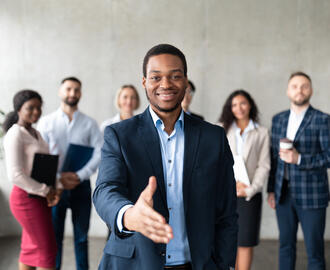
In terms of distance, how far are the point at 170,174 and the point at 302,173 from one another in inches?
73.5

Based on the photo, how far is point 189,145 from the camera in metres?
1.27

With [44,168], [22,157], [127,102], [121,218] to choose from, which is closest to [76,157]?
[44,168]

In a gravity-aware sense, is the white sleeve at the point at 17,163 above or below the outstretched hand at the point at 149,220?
below

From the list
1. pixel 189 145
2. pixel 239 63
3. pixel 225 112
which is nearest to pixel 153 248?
pixel 189 145

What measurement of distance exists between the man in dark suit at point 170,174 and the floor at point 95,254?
2.41 metres

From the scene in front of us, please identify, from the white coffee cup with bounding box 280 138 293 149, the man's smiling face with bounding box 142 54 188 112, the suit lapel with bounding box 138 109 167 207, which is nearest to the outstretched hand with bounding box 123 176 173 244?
the suit lapel with bounding box 138 109 167 207

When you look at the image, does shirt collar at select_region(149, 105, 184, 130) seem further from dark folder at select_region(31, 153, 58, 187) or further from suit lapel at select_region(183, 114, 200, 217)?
dark folder at select_region(31, 153, 58, 187)

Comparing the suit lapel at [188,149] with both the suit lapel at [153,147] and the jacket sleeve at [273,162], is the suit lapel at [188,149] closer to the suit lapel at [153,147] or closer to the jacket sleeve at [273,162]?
the suit lapel at [153,147]

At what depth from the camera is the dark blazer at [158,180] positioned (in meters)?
1.20

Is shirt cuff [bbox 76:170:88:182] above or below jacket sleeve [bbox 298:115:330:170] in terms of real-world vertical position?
below

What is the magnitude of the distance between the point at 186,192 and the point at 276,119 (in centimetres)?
194

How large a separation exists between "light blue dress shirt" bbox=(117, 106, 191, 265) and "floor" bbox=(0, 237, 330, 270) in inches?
95.7

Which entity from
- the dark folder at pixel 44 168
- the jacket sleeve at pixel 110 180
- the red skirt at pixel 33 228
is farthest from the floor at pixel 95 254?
the jacket sleeve at pixel 110 180

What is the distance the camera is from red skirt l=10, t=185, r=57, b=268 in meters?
2.53
